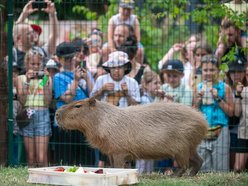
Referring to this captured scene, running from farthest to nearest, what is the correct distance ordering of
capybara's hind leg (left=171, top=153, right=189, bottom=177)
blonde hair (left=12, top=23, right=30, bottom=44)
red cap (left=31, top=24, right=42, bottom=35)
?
red cap (left=31, top=24, right=42, bottom=35) < blonde hair (left=12, top=23, right=30, bottom=44) < capybara's hind leg (left=171, top=153, right=189, bottom=177)

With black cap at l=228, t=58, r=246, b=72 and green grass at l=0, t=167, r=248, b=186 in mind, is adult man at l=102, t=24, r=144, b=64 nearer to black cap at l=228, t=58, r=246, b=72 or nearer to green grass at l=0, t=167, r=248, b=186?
black cap at l=228, t=58, r=246, b=72

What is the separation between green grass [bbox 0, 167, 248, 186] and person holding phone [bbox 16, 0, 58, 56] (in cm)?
304

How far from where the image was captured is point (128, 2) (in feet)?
38.2

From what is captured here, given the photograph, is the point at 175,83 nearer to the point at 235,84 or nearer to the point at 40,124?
the point at 235,84

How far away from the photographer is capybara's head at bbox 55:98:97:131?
8930 mm

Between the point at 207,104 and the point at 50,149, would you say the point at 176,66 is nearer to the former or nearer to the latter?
the point at 207,104

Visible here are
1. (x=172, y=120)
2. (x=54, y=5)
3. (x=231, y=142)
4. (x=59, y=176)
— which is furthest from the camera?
(x=54, y=5)

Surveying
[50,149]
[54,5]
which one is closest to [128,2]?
[54,5]

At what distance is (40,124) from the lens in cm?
1073

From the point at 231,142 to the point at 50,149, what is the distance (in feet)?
9.47

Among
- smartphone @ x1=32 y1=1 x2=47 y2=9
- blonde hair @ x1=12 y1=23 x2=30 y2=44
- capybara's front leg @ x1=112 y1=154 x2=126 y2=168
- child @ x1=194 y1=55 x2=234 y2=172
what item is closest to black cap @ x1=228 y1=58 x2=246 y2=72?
child @ x1=194 y1=55 x2=234 y2=172

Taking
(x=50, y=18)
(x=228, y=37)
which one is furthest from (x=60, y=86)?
(x=228, y=37)

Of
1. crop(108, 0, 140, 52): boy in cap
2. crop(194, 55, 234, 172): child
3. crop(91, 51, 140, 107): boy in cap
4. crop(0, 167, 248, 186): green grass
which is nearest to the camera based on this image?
crop(0, 167, 248, 186): green grass

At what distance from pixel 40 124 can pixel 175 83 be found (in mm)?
2280
